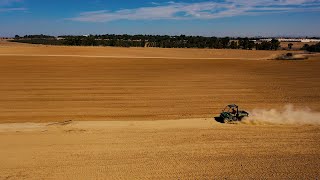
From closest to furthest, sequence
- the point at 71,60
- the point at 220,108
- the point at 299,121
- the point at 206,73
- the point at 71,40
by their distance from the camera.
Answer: the point at 299,121
the point at 220,108
the point at 206,73
the point at 71,60
the point at 71,40

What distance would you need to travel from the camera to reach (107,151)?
17562 millimetres

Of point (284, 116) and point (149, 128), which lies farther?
point (284, 116)

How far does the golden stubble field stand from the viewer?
51.4 ft

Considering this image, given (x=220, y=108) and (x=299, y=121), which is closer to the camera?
(x=299, y=121)

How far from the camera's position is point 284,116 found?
2425 cm

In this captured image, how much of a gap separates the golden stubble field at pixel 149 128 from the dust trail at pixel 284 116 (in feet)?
2.44

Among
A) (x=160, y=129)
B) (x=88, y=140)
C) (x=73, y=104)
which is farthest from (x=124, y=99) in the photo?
(x=88, y=140)

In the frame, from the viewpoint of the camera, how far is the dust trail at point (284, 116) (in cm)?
2295

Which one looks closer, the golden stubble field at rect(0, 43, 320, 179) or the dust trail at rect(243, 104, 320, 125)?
the golden stubble field at rect(0, 43, 320, 179)

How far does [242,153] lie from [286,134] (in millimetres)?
4085

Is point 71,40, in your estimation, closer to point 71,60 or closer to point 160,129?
point 71,60

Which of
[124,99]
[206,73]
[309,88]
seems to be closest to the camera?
[124,99]

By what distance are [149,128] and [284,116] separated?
8.33m

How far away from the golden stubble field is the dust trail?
0.74 m
